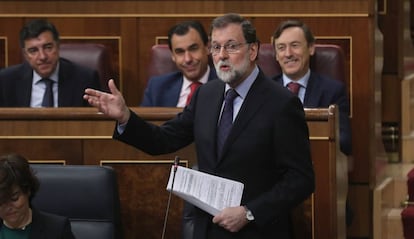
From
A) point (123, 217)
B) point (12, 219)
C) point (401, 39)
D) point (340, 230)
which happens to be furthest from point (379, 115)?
point (12, 219)

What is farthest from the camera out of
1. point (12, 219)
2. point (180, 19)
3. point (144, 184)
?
point (180, 19)

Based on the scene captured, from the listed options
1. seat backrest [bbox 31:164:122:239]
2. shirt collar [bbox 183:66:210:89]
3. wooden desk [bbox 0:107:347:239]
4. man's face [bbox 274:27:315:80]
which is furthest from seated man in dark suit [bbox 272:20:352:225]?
seat backrest [bbox 31:164:122:239]

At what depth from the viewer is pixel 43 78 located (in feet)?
11.9

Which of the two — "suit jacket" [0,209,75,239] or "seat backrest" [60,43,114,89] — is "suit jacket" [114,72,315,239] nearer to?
"suit jacket" [0,209,75,239]

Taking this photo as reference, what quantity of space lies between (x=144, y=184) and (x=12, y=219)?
54 centimetres

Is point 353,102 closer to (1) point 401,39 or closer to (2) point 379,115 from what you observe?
(2) point 379,115

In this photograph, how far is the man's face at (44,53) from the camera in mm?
3621

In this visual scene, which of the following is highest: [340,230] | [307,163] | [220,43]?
[220,43]

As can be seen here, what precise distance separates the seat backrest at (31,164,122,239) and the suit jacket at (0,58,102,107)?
982 millimetres

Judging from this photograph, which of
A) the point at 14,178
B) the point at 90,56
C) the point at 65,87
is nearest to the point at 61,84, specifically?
the point at 65,87

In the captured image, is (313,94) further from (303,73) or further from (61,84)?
(61,84)

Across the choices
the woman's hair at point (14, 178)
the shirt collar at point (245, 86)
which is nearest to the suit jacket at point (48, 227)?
the woman's hair at point (14, 178)

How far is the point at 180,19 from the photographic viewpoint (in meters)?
4.01

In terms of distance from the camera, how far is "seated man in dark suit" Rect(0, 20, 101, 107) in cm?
360
